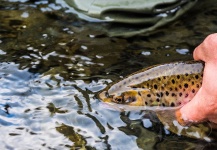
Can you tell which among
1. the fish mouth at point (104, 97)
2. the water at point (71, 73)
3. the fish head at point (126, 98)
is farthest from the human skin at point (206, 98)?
the fish mouth at point (104, 97)

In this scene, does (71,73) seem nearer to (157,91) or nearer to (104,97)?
(104,97)

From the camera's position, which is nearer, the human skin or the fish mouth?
the human skin

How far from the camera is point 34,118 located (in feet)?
9.92

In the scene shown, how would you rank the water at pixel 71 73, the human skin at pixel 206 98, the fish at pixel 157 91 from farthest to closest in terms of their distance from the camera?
the fish at pixel 157 91
the water at pixel 71 73
the human skin at pixel 206 98

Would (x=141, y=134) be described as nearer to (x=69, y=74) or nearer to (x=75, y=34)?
(x=69, y=74)

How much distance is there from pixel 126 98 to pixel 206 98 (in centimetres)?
62

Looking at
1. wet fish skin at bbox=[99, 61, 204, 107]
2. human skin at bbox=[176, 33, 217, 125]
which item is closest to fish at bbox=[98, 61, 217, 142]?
wet fish skin at bbox=[99, 61, 204, 107]

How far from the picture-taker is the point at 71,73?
142 inches

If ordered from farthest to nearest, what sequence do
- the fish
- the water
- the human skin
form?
the fish
the water
the human skin

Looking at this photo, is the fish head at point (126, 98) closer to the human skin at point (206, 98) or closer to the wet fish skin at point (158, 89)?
the wet fish skin at point (158, 89)

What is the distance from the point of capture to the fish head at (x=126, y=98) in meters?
3.19

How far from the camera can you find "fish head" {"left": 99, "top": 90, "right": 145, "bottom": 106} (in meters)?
3.19

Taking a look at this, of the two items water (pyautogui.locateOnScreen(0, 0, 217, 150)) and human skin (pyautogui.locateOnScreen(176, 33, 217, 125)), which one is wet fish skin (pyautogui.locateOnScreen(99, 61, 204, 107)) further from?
human skin (pyautogui.locateOnScreen(176, 33, 217, 125))

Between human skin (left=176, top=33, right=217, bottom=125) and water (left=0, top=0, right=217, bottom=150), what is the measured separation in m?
0.15
